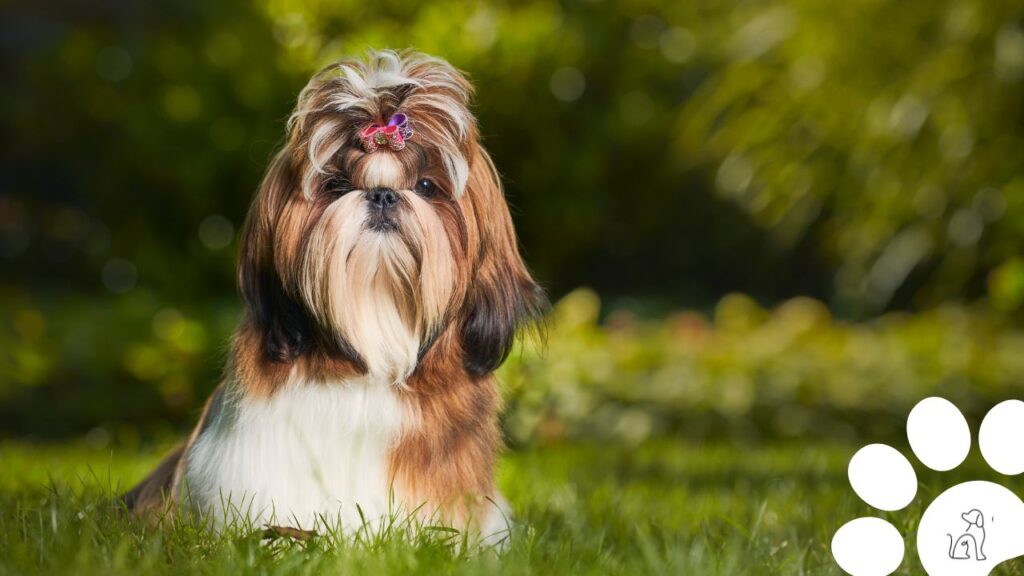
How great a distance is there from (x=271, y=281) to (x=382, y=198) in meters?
0.37

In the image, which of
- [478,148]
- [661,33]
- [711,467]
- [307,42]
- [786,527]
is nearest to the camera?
[478,148]

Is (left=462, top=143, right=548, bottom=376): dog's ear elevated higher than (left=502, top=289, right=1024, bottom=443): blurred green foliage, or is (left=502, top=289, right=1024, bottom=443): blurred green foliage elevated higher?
(left=462, top=143, right=548, bottom=376): dog's ear

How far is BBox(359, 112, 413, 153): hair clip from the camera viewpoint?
2449mm

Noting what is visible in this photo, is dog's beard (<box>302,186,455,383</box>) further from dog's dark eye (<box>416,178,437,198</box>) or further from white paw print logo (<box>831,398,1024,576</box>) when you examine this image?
white paw print logo (<box>831,398,1024,576</box>)

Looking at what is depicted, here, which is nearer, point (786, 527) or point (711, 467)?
point (786, 527)

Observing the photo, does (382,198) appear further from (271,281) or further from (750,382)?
(750,382)

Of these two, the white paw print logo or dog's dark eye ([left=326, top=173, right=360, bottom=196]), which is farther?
dog's dark eye ([left=326, top=173, right=360, bottom=196])

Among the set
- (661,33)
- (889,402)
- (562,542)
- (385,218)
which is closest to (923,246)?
(889,402)

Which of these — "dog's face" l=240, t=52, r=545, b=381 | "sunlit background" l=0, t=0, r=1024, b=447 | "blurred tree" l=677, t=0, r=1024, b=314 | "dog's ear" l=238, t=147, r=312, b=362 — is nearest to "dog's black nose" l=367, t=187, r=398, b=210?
"dog's face" l=240, t=52, r=545, b=381

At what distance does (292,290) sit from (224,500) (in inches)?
19.7

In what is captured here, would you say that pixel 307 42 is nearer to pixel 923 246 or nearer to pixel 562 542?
pixel 923 246

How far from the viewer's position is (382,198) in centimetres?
248

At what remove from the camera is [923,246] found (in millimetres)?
6973


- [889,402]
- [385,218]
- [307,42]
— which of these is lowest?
[889,402]
